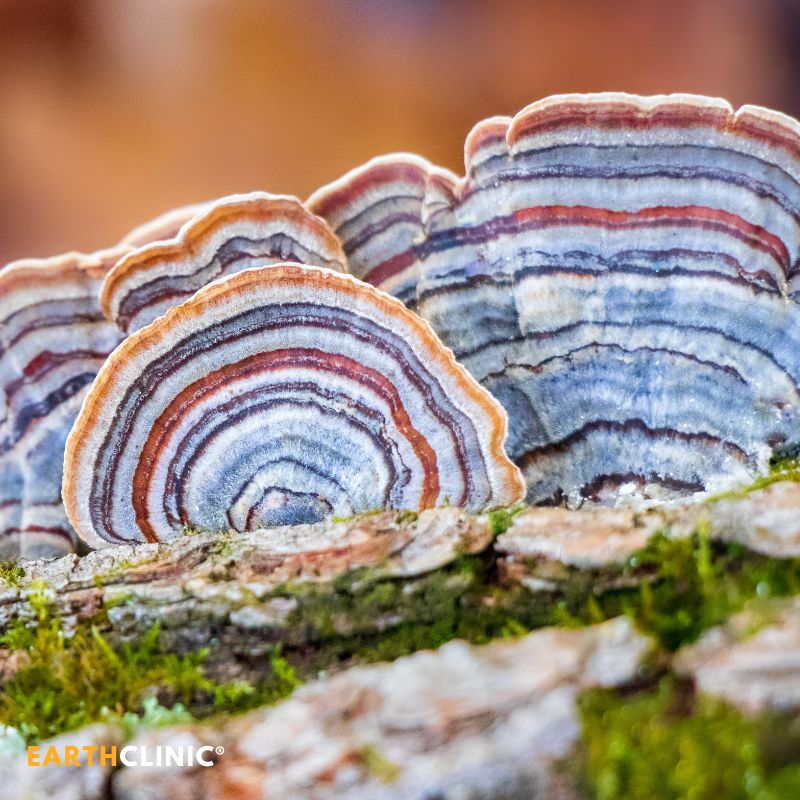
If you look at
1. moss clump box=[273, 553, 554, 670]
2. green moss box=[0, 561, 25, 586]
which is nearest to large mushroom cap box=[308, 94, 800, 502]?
moss clump box=[273, 553, 554, 670]

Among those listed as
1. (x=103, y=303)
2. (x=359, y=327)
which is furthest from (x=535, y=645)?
(x=103, y=303)

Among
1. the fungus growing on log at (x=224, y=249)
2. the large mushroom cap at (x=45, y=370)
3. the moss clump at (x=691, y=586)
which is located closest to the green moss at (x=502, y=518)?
the moss clump at (x=691, y=586)

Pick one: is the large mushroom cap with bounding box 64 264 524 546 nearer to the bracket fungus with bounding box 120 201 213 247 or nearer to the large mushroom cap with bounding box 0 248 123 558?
the large mushroom cap with bounding box 0 248 123 558

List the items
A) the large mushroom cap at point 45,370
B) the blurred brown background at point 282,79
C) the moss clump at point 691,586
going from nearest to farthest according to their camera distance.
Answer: the moss clump at point 691,586 → the large mushroom cap at point 45,370 → the blurred brown background at point 282,79

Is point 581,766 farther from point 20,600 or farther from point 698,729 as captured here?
point 20,600

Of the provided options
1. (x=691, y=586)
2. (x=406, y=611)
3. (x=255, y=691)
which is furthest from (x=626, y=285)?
(x=255, y=691)

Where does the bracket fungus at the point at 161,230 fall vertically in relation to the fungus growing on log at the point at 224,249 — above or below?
above

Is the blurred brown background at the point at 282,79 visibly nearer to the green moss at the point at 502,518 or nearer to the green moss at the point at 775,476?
the green moss at the point at 775,476

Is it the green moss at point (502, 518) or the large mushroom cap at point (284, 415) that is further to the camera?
the large mushroom cap at point (284, 415)
